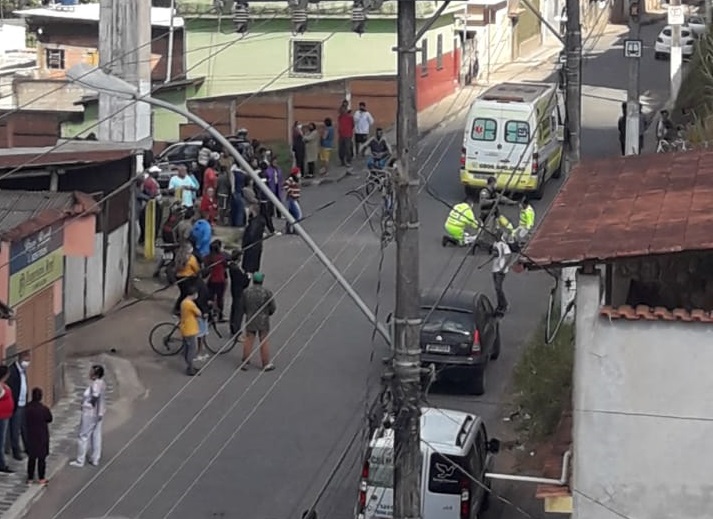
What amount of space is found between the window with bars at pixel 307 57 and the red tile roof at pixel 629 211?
29468mm

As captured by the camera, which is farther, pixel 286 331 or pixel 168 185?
pixel 168 185

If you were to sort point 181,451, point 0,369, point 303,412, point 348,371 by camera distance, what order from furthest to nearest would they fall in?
point 348,371
point 303,412
point 181,451
point 0,369

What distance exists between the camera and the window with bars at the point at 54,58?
162 ft

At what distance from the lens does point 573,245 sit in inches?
534

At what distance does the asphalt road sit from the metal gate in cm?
127

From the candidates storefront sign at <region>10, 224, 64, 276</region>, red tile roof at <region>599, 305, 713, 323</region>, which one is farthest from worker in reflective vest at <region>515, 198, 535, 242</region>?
red tile roof at <region>599, 305, 713, 323</region>

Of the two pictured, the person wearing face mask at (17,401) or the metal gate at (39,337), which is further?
the metal gate at (39,337)

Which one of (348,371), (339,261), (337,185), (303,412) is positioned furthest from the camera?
(337,185)

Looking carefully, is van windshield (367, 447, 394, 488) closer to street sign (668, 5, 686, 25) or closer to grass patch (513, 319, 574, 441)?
grass patch (513, 319, 574, 441)

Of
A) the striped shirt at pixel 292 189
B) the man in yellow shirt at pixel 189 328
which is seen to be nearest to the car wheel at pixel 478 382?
the man in yellow shirt at pixel 189 328

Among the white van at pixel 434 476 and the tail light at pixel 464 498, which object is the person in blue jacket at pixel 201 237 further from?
the tail light at pixel 464 498

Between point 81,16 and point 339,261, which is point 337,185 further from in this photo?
point 81,16

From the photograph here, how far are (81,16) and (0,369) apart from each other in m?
31.1

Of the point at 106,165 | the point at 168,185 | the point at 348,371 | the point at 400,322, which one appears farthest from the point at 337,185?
the point at 400,322
